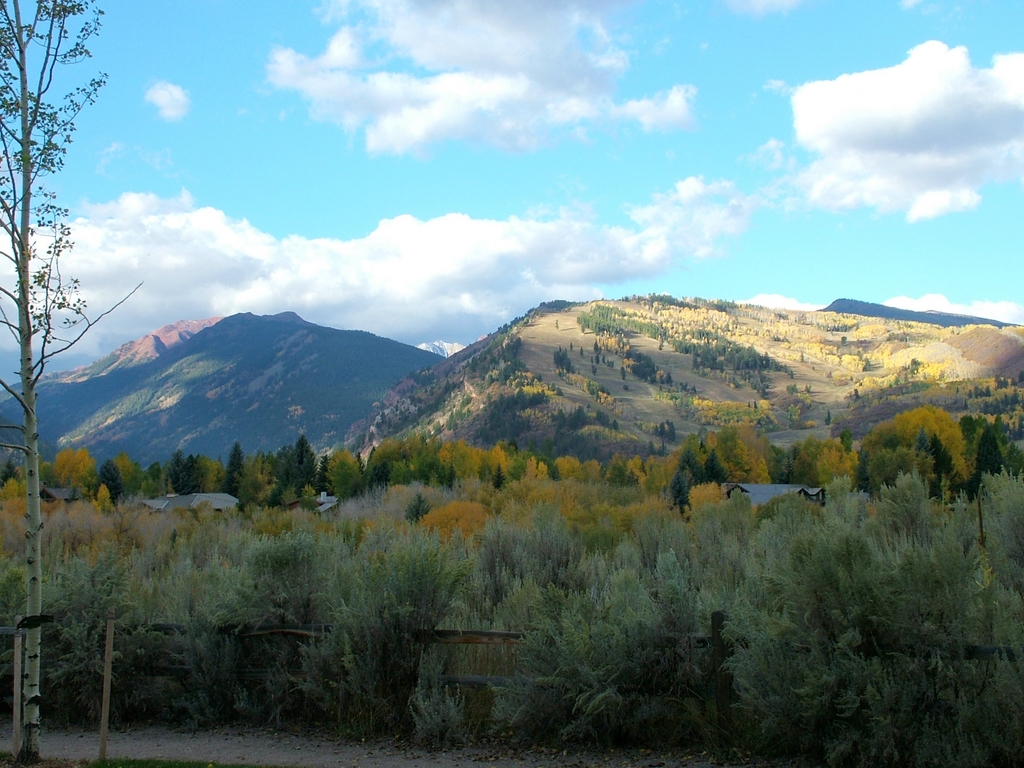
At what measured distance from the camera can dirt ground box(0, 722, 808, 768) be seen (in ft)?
23.2

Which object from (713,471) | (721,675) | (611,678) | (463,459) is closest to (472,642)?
(611,678)

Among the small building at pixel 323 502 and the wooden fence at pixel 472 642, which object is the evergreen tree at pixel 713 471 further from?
the wooden fence at pixel 472 642

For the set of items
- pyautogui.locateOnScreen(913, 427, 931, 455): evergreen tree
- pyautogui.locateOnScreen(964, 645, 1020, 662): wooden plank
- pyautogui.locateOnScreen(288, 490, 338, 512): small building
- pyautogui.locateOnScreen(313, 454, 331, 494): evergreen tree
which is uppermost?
pyautogui.locateOnScreen(913, 427, 931, 455): evergreen tree

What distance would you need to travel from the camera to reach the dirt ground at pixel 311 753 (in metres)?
7.08

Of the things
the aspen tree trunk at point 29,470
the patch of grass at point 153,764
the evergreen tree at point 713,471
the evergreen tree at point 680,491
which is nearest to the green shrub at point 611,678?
the patch of grass at point 153,764

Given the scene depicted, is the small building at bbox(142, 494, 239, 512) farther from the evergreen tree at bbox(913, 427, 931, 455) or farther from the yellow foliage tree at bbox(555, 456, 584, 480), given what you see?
the evergreen tree at bbox(913, 427, 931, 455)

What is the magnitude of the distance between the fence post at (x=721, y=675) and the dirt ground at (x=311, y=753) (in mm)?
430

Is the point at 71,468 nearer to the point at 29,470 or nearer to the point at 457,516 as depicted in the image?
the point at 457,516

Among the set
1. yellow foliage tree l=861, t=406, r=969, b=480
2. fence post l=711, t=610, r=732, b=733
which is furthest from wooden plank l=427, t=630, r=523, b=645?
yellow foliage tree l=861, t=406, r=969, b=480

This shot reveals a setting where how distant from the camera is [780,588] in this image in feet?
23.2

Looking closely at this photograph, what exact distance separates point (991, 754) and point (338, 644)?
6.03 meters

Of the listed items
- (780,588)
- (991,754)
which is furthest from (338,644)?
(991,754)

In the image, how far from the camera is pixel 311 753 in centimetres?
764

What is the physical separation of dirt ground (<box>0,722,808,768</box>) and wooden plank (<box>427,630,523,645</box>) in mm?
986
